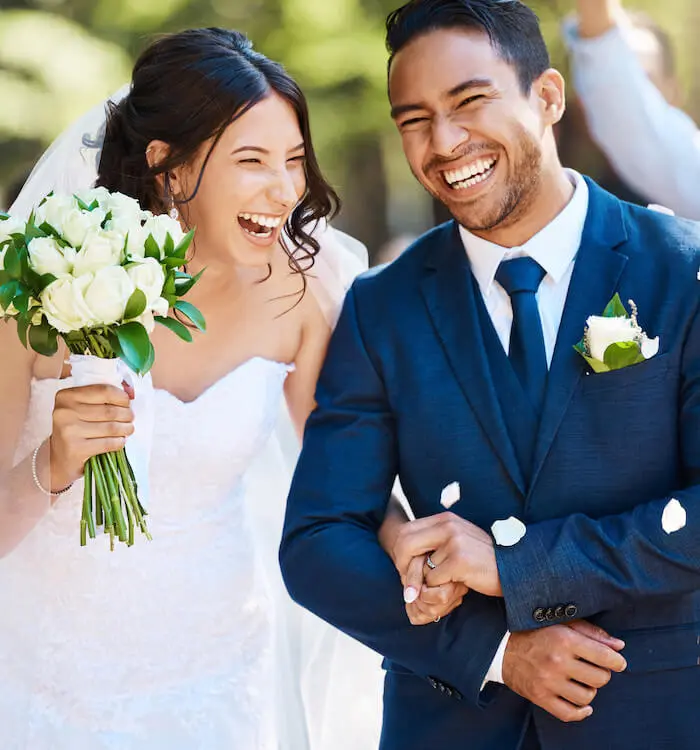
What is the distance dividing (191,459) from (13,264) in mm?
984

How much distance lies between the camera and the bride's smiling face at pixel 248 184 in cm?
325

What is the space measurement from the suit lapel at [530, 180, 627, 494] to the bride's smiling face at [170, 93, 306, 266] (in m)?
0.82

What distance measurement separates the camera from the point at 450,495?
114 inches

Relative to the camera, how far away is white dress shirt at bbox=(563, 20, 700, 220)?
4859mm

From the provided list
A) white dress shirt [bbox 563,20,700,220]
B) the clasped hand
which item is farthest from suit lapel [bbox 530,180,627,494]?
white dress shirt [bbox 563,20,700,220]

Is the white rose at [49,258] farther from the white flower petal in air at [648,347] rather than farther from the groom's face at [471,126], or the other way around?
the white flower petal in air at [648,347]

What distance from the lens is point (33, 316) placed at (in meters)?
2.68

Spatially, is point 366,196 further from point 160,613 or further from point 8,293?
point 8,293

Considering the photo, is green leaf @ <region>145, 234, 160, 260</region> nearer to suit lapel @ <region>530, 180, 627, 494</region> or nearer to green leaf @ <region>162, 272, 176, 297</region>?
green leaf @ <region>162, 272, 176, 297</region>

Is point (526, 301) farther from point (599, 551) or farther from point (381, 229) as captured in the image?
point (381, 229)

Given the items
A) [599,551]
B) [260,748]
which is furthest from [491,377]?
[260,748]

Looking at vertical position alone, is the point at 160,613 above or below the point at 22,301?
below

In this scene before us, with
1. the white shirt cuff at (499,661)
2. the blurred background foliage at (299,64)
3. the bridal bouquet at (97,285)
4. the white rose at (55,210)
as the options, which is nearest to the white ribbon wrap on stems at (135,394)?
the bridal bouquet at (97,285)

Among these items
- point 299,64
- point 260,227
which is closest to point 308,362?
point 260,227
